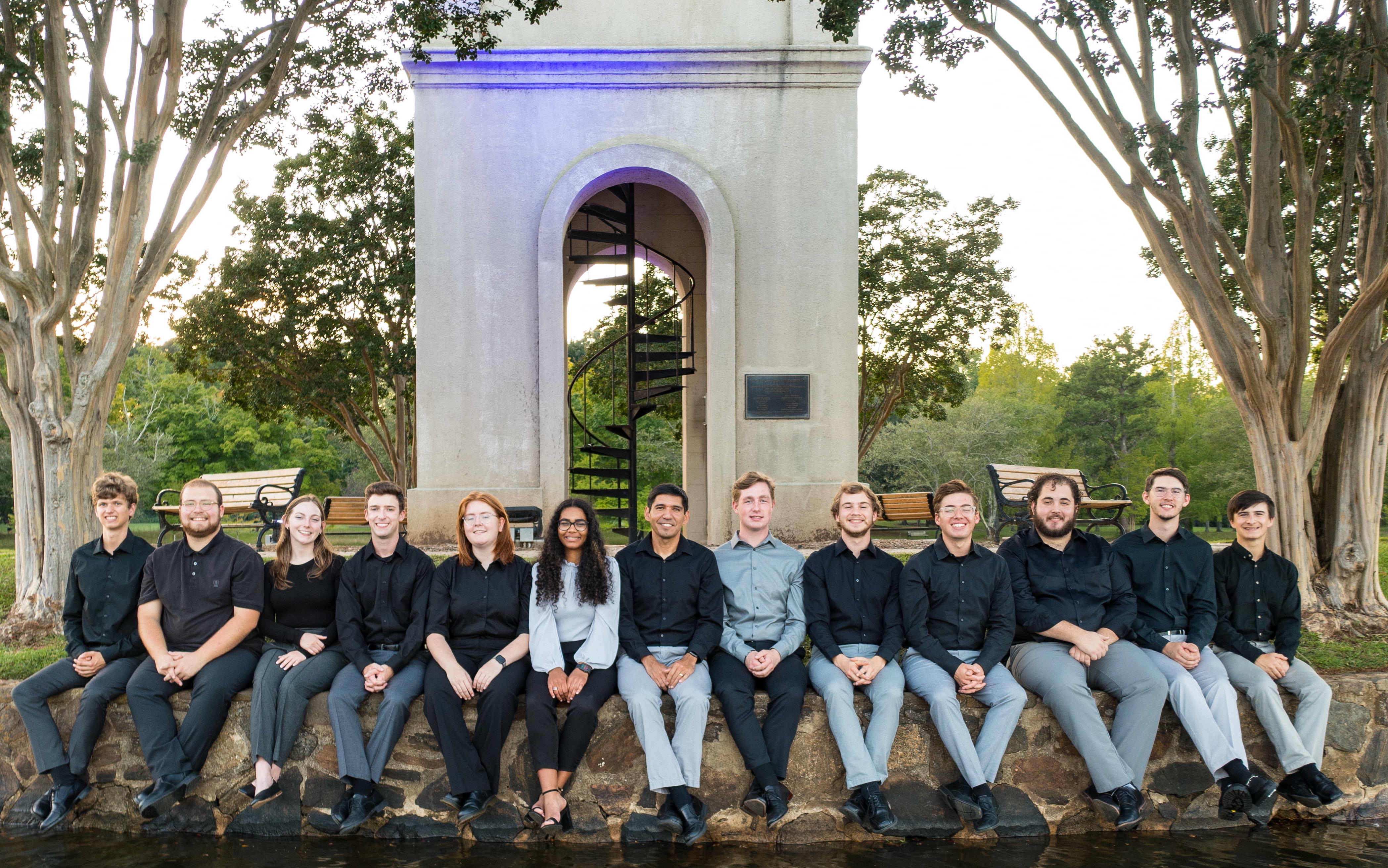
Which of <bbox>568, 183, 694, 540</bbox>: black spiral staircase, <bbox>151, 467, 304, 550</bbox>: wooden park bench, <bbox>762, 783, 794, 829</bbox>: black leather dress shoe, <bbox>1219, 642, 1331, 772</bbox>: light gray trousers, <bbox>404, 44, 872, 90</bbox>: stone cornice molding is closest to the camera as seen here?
<bbox>762, 783, 794, 829</bbox>: black leather dress shoe

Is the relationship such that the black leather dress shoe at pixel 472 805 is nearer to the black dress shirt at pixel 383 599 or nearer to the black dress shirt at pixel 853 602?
the black dress shirt at pixel 383 599

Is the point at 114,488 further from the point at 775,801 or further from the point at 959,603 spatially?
the point at 959,603

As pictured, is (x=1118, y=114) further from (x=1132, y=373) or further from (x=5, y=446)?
(x=5, y=446)

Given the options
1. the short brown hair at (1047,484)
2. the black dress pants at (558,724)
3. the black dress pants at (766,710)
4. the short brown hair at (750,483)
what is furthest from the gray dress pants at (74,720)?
the short brown hair at (1047,484)

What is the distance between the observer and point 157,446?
4041 centimetres

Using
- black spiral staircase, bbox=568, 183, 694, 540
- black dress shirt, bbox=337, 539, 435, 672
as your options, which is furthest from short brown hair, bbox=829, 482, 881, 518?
black spiral staircase, bbox=568, 183, 694, 540

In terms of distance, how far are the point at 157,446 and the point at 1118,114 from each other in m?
42.3

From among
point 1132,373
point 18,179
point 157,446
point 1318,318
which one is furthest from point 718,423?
point 157,446

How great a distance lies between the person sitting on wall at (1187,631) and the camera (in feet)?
14.5

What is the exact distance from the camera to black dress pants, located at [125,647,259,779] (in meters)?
4.42

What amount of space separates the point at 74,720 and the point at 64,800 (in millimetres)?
418

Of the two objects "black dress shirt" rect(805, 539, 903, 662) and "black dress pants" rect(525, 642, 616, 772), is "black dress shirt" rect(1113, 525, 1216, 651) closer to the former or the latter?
"black dress shirt" rect(805, 539, 903, 662)

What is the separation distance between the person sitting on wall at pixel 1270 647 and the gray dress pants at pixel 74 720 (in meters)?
5.32

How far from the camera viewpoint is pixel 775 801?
422 cm
